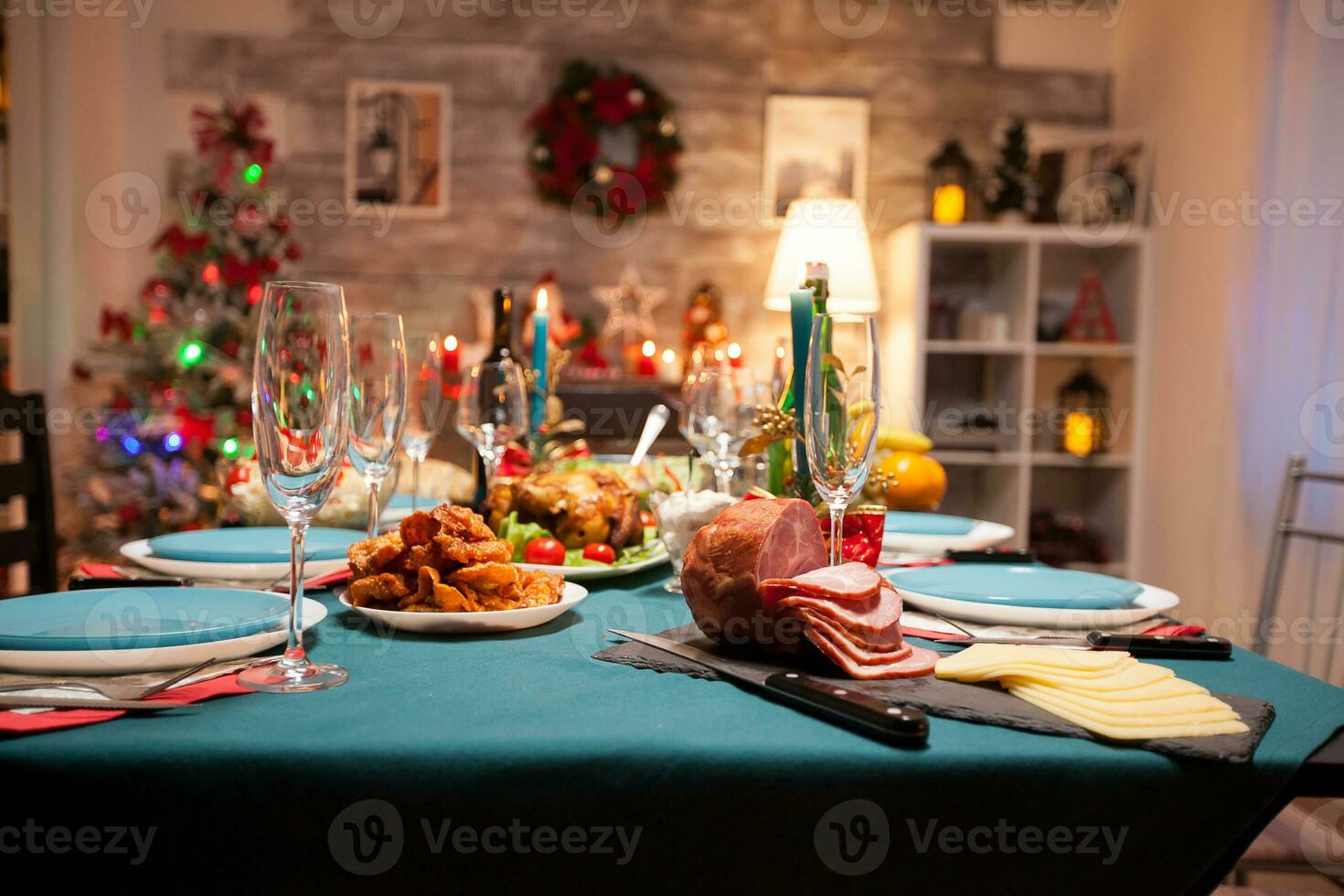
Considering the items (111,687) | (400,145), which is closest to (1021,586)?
(111,687)

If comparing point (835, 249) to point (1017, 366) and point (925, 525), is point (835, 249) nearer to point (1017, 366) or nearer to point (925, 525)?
point (1017, 366)

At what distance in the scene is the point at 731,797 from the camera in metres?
0.63

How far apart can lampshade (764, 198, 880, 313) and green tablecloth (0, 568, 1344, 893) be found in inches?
120

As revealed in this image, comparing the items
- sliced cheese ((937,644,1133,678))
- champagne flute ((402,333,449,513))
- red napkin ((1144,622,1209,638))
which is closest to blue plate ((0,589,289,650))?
champagne flute ((402,333,449,513))

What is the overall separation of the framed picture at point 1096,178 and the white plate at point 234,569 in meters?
3.59

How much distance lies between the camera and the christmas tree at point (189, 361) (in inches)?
134

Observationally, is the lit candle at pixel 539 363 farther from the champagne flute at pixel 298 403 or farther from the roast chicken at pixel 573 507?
the champagne flute at pixel 298 403

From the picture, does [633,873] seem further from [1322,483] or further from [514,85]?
[514,85]

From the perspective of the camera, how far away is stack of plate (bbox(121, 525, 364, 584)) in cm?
114

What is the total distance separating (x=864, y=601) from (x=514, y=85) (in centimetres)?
378

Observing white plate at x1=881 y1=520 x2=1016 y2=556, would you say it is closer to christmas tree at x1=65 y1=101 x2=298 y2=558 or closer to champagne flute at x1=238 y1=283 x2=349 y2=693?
champagne flute at x1=238 y1=283 x2=349 y2=693

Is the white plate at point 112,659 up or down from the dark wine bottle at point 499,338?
down

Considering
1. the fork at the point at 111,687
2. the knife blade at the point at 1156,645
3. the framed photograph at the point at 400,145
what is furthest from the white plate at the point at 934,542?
the framed photograph at the point at 400,145

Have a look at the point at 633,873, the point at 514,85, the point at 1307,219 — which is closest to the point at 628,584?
the point at 633,873
